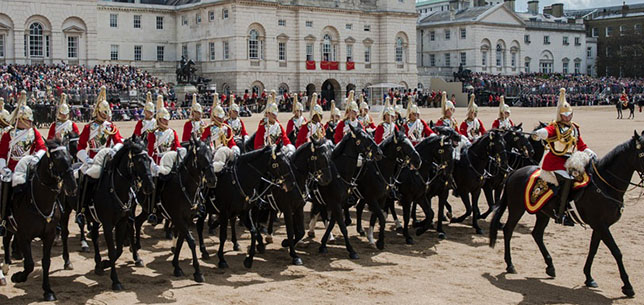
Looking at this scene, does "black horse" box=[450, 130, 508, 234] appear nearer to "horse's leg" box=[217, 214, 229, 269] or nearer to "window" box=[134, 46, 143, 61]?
"horse's leg" box=[217, 214, 229, 269]

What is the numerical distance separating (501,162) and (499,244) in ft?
6.35

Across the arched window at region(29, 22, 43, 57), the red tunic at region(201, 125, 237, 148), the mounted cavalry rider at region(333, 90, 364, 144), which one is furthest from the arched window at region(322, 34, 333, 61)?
the red tunic at region(201, 125, 237, 148)

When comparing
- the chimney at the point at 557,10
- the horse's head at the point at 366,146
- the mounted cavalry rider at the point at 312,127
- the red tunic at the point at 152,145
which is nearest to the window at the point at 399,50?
the chimney at the point at 557,10

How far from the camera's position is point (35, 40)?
53406 millimetres

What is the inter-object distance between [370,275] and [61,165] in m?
4.67

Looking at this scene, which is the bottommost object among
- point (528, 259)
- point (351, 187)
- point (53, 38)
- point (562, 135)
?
point (528, 259)

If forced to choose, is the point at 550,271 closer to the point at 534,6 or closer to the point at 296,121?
the point at 296,121

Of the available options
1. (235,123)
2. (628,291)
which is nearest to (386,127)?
(235,123)

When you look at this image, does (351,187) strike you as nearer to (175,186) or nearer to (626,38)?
(175,186)

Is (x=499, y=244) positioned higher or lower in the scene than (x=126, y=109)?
lower

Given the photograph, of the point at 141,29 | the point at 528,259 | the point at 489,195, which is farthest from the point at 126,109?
the point at 528,259

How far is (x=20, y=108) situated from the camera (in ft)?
36.8

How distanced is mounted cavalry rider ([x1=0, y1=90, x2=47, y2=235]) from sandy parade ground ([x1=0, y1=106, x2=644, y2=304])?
1.43 meters

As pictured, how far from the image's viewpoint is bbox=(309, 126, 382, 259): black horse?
13211 millimetres
